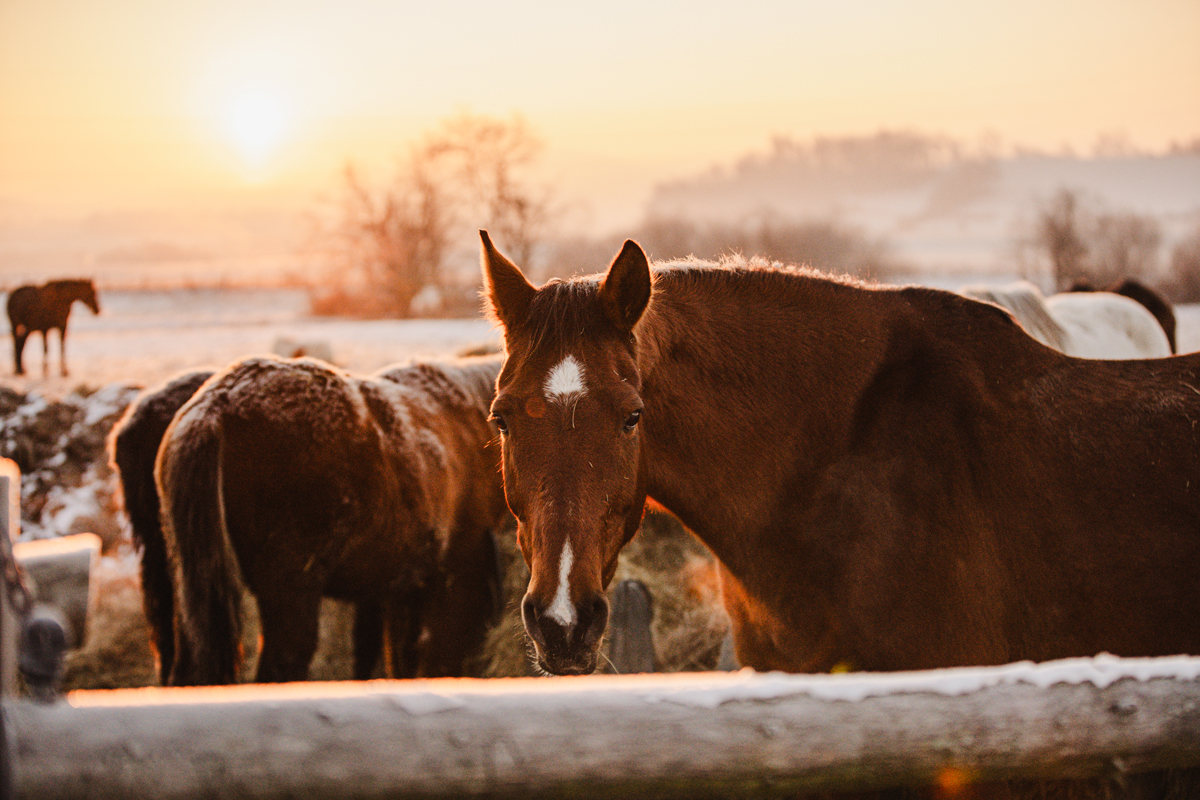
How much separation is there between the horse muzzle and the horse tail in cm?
268

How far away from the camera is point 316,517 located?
4.20 meters

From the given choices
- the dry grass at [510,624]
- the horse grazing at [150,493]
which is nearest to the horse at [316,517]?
the horse grazing at [150,493]

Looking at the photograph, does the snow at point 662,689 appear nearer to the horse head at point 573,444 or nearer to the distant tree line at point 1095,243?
the horse head at point 573,444

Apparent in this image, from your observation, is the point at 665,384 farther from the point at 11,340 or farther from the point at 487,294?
the point at 11,340

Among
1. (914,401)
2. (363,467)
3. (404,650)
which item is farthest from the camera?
(404,650)

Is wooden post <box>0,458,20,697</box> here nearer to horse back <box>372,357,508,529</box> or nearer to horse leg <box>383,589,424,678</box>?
horse back <box>372,357,508,529</box>

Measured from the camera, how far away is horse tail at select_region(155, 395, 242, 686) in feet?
12.6

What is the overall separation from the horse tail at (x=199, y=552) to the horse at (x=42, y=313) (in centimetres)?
927

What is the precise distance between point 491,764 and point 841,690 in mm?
676

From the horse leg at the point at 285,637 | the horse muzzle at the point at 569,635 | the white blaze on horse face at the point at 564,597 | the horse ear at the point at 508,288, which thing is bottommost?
the horse leg at the point at 285,637

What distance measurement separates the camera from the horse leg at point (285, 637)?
4090mm

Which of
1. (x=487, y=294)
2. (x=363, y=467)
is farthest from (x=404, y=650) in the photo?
(x=487, y=294)

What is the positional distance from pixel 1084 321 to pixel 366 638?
24.6 feet

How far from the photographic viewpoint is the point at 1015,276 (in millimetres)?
23547
